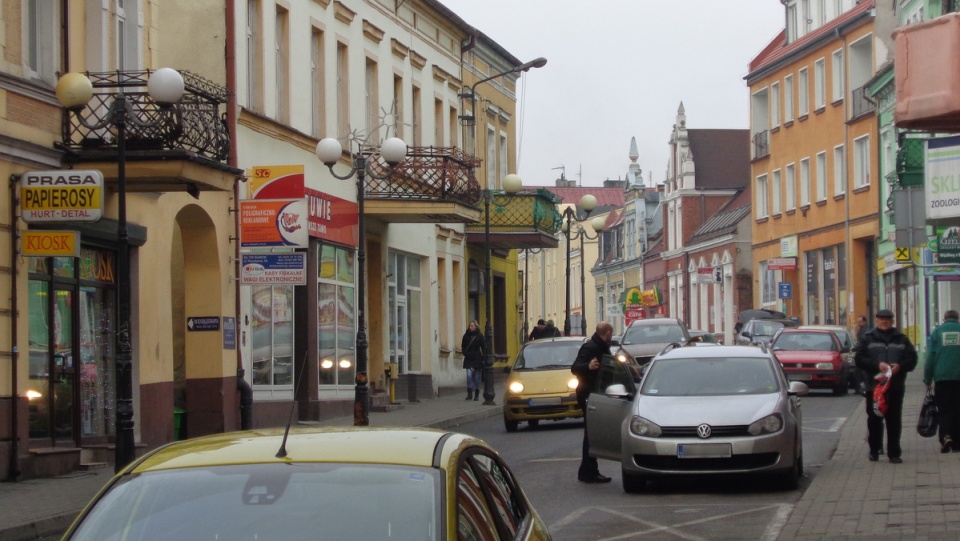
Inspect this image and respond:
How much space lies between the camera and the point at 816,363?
34.4m

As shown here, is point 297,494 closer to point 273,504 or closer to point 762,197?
point 273,504

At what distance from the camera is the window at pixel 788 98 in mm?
62531

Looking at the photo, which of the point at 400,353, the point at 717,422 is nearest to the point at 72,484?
the point at 717,422

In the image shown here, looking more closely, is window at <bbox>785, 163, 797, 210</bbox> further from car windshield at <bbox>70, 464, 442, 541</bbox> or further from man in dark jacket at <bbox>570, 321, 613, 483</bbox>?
car windshield at <bbox>70, 464, 442, 541</bbox>

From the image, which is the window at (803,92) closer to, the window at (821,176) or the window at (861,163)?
the window at (821,176)

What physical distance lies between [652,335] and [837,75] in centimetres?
2277

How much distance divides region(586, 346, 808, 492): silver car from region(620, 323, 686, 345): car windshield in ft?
70.0

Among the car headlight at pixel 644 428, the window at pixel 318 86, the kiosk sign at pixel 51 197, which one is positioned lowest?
the car headlight at pixel 644 428

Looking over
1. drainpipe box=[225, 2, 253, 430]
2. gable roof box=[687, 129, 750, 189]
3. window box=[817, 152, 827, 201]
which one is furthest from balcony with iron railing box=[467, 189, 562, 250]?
gable roof box=[687, 129, 750, 189]

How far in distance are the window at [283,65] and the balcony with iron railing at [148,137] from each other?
7.63 m

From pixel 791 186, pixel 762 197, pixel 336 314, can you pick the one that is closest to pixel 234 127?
pixel 336 314

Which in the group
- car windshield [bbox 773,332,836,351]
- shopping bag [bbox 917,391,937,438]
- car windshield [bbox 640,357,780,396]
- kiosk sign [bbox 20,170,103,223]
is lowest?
shopping bag [bbox 917,391,937,438]

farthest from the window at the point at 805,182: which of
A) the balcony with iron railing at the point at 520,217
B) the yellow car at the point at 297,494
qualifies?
the yellow car at the point at 297,494

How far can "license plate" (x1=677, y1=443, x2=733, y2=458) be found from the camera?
14.7 meters
